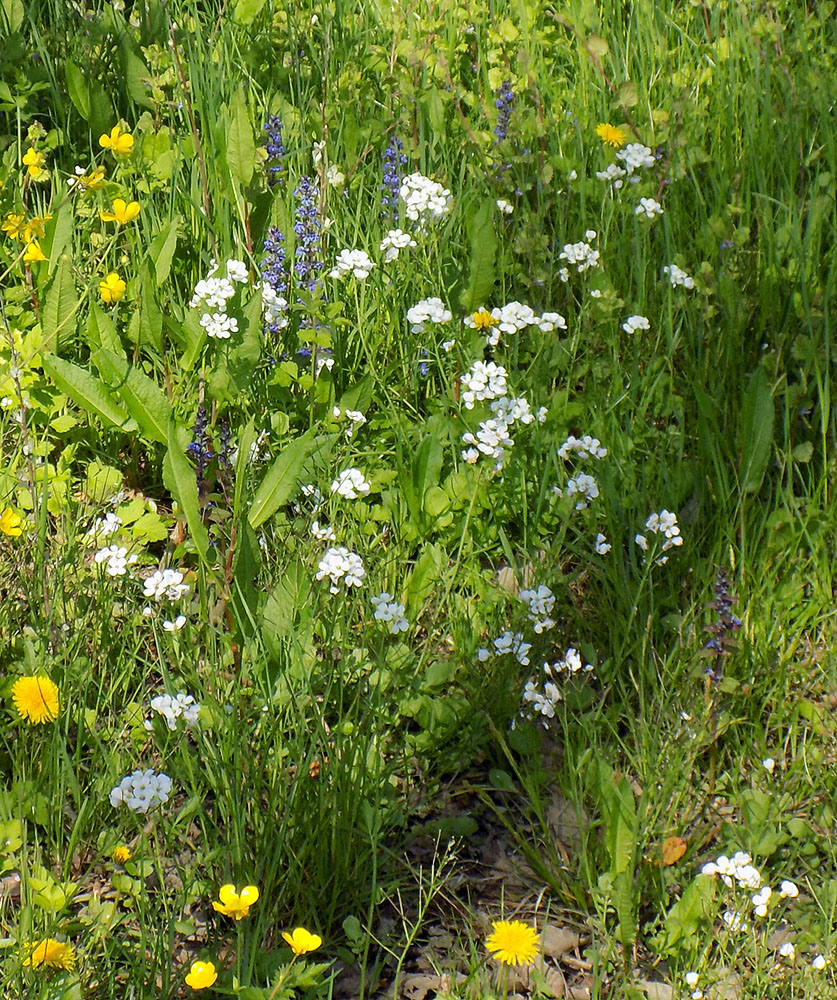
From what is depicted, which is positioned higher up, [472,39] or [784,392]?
[472,39]

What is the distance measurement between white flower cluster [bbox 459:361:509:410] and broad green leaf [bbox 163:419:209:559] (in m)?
0.58

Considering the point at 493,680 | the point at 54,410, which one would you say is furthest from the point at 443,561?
the point at 54,410

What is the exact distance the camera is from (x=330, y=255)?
107 inches

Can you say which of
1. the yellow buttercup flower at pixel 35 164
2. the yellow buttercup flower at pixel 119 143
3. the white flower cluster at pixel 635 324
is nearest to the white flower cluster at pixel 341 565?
the white flower cluster at pixel 635 324

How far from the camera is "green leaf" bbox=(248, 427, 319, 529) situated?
7.22ft

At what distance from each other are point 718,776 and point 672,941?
0.37 metres

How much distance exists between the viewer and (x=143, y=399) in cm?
→ 232

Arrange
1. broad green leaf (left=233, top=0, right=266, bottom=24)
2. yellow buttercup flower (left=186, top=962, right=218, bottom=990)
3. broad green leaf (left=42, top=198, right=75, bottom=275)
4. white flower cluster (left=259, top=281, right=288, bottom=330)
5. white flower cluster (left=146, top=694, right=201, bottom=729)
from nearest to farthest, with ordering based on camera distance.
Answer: yellow buttercup flower (left=186, top=962, right=218, bottom=990)
white flower cluster (left=146, top=694, right=201, bottom=729)
white flower cluster (left=259, top=281, right=288, bottom=330)
broad green leaf (left=42, top=198, right=75, bottom=275)
broad green leaf (left=233, top=0, right=266, bottom=24)

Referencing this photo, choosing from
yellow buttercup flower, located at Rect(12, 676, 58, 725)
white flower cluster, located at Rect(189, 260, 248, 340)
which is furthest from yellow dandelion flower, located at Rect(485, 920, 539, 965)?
white flower cluster, located at Rect(189, 260, 248, 340)

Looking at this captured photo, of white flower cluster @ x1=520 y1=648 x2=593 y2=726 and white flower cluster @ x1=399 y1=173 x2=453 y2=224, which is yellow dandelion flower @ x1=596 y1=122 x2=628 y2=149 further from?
white flower cluster @ x1=520 y1=648 x2=593 y2=726

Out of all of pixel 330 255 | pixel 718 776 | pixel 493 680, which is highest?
pixel 330 255

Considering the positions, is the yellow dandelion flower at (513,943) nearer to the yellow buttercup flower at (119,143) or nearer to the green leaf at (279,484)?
the green leaf at (279,484)

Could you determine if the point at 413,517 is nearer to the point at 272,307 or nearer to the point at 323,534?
the point at 323,534

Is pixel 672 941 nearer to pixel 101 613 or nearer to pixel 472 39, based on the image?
pixel 101 613
